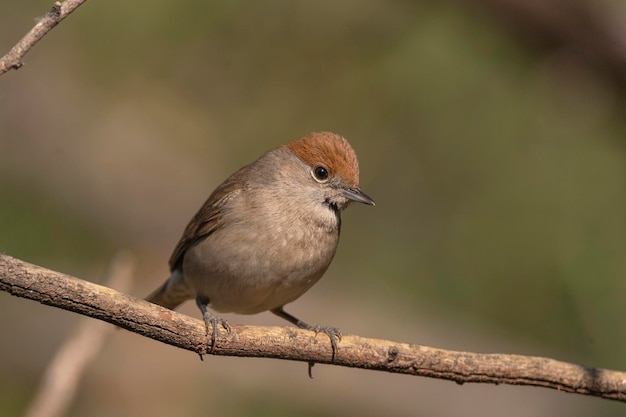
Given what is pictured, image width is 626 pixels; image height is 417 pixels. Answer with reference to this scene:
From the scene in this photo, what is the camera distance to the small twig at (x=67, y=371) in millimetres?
4938

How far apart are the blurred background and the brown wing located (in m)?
2.27

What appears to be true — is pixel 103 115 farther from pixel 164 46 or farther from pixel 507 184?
pixel 507 184

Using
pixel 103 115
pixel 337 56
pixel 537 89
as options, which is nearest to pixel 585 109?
pixel 537 89

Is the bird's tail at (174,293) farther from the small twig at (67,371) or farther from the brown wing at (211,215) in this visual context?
the small twig at (67,371)

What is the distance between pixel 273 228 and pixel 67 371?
158 centimetres

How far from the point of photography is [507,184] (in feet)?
27.7

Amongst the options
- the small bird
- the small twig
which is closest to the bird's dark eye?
the small bird

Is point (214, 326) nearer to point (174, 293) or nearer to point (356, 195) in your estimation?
point (356, 195)

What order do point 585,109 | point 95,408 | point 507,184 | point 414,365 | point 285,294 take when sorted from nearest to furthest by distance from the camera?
point 414,365, point 285,294, point 585,109, point 95,408, point 507,184

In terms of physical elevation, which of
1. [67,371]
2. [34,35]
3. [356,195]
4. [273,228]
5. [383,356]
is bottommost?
[67,371]

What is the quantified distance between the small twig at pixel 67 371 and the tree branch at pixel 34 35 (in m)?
A: 2.42

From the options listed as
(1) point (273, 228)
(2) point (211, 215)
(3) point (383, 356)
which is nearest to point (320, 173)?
(1) point (273, 228)

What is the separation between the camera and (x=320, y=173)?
5184mm

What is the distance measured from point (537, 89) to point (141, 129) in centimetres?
417
